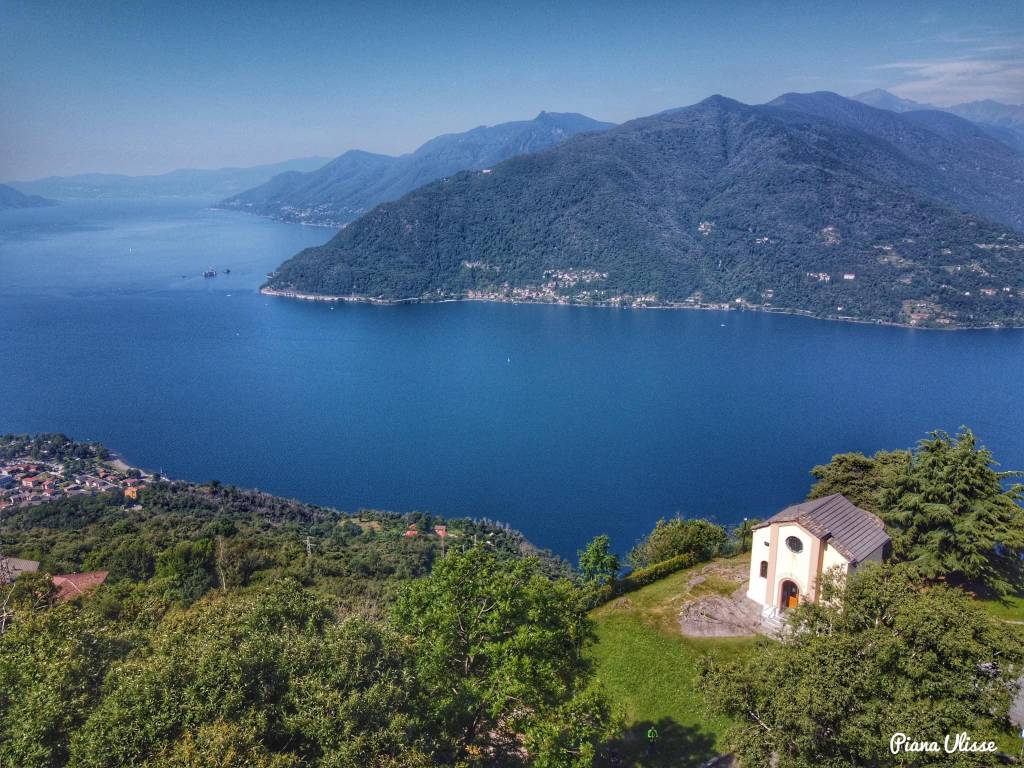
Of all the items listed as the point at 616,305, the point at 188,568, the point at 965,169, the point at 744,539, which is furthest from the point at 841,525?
the point at 965,169

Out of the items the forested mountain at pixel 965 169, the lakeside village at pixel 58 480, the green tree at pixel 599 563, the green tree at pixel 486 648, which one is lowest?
the lakeside village at pixel 58 480

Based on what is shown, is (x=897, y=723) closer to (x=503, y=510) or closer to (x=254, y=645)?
(x=254, y=645)

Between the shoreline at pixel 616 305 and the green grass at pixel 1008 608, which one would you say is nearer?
the green grass at pixel 1008 608

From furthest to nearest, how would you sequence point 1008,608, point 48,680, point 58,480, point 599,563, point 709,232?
point 709,232, point 58,480, point 599,563, point 1008,608, point 48,680

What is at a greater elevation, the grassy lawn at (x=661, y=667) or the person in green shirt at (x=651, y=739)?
the person in green shirt at (x=651, y=739)

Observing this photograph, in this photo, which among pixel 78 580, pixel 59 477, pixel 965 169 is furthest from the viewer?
pixel 965 169

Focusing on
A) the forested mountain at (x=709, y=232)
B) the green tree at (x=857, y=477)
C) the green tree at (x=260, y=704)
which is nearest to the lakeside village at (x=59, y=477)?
the green tree at (x=260, y=704)

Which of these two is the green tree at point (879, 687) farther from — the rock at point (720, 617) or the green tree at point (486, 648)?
the rock at point (720, 617)

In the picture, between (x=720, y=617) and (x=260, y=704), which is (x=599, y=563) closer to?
(x=720, y=617)

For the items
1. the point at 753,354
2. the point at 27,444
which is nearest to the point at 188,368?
the point at 27,444
